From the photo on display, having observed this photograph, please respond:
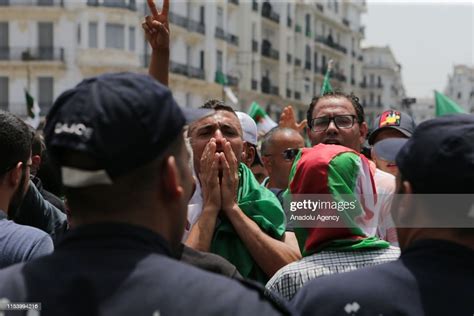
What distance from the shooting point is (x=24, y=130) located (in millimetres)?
3545

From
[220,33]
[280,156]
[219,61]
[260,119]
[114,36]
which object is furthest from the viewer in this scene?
[219,61]

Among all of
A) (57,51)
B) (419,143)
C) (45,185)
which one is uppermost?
(57,51)

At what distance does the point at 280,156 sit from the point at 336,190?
3.15 meters

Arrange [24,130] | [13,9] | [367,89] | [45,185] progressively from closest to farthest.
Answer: [24,130] → [45,185] → [13,9] → [367,89]

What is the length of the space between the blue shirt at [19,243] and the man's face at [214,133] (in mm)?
996

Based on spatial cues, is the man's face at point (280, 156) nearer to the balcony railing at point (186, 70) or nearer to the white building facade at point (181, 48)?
the white building facade at point (181, 48)

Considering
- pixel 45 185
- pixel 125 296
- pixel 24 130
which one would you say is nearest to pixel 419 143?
pixel 125 296

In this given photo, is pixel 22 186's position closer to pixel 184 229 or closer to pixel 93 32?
pixel 184 229

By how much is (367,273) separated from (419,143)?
1.36 ft

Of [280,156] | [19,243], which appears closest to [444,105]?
[280,156]

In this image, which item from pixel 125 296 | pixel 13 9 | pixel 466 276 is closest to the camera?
pixel 125 296

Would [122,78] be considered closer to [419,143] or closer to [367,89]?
[419,143]

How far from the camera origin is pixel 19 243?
10.4 feet

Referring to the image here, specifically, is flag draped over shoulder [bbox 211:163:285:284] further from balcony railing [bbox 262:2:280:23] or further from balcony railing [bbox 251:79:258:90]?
balcony railing [bbox 262:2:280:23]
